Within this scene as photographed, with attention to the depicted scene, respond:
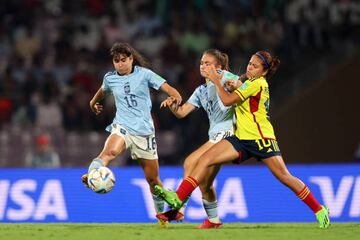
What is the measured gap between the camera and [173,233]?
11.7 meters

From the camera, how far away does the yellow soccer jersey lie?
1242 cm

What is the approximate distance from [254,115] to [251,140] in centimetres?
29

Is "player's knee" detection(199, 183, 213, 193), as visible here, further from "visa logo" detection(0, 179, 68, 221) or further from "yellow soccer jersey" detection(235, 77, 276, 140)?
"visa logo" detection(0, 179, 68, 221)

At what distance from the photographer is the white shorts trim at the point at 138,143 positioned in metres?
13.0

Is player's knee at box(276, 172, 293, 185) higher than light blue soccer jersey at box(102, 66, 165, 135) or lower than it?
lower

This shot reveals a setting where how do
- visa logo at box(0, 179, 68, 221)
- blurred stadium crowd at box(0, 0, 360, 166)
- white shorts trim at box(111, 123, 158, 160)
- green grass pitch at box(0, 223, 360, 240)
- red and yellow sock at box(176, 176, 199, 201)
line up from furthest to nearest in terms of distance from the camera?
blurred stadium crowd at box(0, 0, 360, 166), visa logo at box(0, 179, 68, 221), white shorts trim at box(111, 123, 158, 160), red and yellow sock at box(176, 176, 199, 201), green grass pitch at box(0, 223, 360, 240)

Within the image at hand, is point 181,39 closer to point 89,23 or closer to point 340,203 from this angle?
point 89,23

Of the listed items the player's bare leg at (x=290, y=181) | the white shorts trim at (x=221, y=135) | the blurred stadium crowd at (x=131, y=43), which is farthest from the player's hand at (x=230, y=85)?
the blurred stadium crowd at (x=131, y=43)

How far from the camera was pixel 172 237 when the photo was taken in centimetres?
1118

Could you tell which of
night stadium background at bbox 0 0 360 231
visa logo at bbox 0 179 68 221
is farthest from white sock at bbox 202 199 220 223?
night stadium background at bbox 0 0 360 231

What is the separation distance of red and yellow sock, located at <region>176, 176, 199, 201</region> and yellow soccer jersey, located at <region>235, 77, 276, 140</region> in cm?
76

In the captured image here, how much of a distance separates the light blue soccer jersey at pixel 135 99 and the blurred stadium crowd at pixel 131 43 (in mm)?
7562

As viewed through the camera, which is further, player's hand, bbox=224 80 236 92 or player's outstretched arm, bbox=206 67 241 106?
player's hand, bbox=224 80 236 92

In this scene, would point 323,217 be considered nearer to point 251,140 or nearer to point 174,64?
point 251,140
